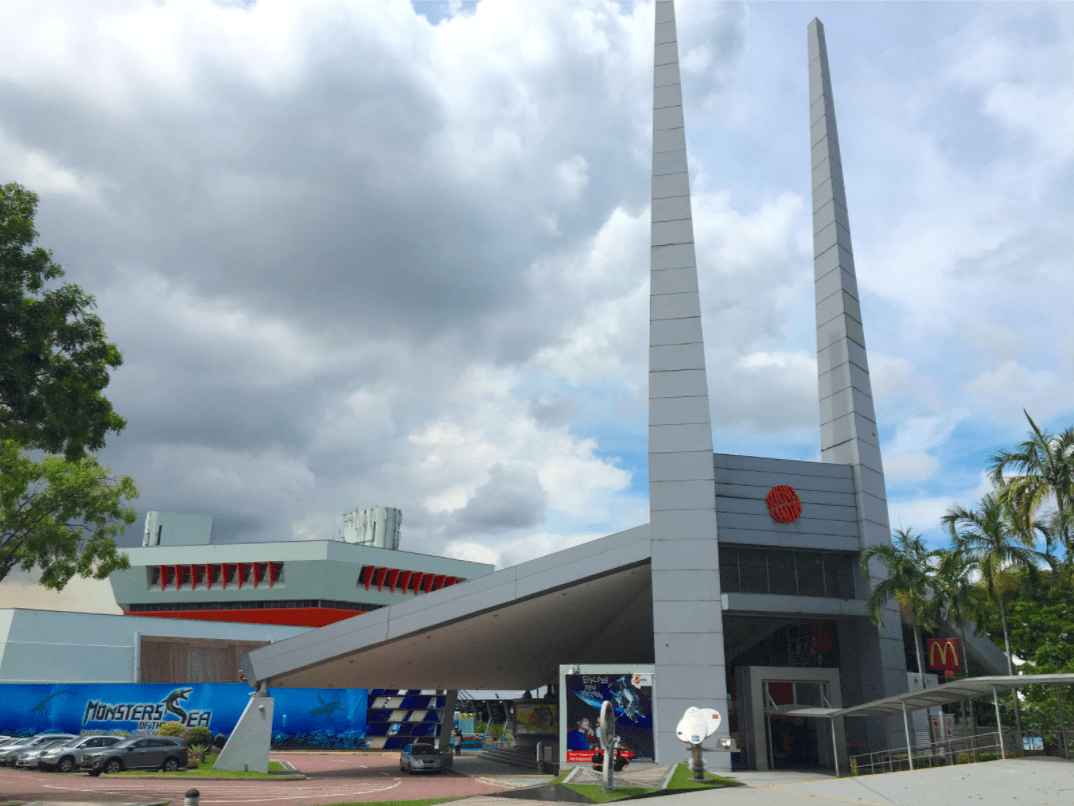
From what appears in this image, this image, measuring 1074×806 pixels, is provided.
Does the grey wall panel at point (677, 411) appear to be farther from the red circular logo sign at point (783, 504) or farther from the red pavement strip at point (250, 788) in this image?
the red pavement strip at point (250, 788)

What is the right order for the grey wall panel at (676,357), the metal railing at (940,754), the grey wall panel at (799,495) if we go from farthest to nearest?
1. the grey wall panel at (799,495)
2. the grey wall panel at (676,357)
3. the metal railing at (940,754)

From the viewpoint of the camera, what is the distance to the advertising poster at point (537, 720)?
51.7 m

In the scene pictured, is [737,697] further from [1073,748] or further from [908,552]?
[1073,748]

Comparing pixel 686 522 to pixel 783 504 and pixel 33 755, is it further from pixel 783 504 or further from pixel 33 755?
pixel 33 755

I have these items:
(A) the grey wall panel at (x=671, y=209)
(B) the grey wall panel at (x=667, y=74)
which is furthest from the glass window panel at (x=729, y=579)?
(B) the grey wall panel at (x=667, y=74)

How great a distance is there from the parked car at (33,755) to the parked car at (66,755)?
356 millimetres

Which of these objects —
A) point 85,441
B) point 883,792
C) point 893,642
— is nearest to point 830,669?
point 893,642

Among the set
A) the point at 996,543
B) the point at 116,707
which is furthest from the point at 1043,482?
the point at 116,707

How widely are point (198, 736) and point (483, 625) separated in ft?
65.4

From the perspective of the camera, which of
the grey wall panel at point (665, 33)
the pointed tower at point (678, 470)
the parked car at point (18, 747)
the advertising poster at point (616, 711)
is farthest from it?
the grey wall panel at point (665, 33)

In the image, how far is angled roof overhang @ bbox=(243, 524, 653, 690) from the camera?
119ft

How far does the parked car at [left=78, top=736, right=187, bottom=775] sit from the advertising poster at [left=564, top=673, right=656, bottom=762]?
730 inches

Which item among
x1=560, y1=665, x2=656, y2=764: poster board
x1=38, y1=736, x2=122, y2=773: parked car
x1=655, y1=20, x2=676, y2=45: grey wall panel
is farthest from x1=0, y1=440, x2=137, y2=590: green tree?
x1=655, y1=20, x2=676, y2=45: grey wall panel

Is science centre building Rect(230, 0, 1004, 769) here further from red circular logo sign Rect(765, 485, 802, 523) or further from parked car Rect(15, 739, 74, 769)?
parked car Rect(15, 739, 74, 769)
